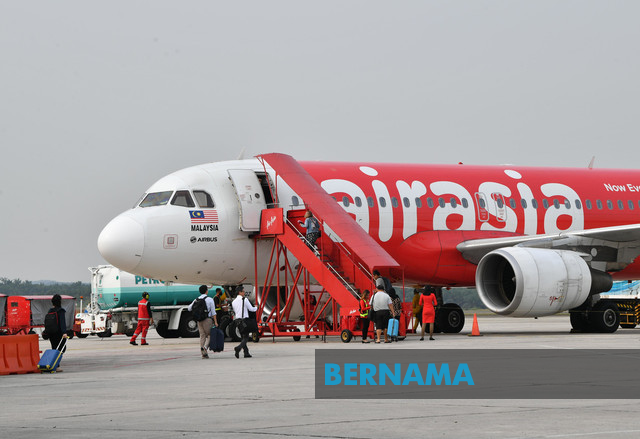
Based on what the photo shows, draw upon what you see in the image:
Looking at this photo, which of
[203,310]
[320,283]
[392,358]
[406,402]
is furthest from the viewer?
[320,283]

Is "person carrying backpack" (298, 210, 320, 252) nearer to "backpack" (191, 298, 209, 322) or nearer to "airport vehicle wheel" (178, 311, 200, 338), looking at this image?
"backpack" (191, 298, 209, 322)

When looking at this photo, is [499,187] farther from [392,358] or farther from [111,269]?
[111,269]

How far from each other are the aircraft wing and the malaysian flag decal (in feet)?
22.5


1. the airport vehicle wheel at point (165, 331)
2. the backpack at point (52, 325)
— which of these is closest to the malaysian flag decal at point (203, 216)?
the backpack at point (52, 325)

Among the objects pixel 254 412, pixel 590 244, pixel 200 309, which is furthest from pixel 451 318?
pixel 254 412

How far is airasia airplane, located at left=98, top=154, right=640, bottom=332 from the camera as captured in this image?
78.3 feet

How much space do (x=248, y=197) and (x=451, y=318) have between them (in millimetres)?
A: 7798

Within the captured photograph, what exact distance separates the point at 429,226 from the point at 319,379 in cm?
1373

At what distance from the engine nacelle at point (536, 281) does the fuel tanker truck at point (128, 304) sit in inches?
510

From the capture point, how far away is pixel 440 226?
26.8m

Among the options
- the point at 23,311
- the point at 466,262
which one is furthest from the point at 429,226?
the point at 23,311

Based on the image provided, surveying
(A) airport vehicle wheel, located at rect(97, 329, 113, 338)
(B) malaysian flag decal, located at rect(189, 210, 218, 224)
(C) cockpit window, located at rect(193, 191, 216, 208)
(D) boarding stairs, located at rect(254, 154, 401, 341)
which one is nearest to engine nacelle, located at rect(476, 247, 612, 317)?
(D) boarding stairs, located at rect(254, 154, 401, 341)

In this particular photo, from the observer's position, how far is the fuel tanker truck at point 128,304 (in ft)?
113

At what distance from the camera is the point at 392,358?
54.2ft
